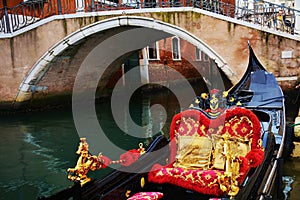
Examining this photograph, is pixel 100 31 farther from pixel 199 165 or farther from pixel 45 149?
pixel 199 165

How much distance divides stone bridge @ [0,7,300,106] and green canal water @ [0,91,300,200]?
0.52 metres

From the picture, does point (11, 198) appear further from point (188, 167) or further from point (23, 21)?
point (23, 21)

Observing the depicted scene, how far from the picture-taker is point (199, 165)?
174 cm

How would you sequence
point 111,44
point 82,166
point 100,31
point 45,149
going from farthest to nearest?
point 111,44 → point 100,31 → point 45,149 → point 82,166

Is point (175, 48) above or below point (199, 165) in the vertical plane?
above

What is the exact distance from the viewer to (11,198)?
7.72ft

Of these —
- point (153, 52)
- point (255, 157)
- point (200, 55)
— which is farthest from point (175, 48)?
point (255, 157)

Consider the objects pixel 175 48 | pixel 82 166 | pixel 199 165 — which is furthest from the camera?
pixel 175 48

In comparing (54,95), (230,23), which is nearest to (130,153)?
(230,23)

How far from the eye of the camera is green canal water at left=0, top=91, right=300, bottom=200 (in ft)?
8.20

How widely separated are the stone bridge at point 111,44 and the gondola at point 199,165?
2.17 m

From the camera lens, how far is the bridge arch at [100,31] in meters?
4.26

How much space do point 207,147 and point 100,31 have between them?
339cm

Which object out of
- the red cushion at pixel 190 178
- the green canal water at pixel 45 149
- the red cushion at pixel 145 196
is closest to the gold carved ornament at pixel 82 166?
the red cushion at pixel 145 196
